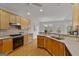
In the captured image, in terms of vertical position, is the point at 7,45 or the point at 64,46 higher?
the point at 64,46

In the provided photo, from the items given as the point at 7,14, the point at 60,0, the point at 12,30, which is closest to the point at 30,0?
the point at 60,0

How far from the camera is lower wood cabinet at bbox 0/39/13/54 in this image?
537 cm

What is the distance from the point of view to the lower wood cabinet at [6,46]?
17.6 feet

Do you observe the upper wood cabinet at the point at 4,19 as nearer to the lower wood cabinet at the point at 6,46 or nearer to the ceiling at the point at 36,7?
the ceiling at the point at 36,7

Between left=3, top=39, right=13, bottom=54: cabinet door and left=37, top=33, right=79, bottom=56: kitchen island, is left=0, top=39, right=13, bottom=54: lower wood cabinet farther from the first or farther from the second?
left=37, top=33, right=79, bottom=56: kitchen island

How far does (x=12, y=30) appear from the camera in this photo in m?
8.27

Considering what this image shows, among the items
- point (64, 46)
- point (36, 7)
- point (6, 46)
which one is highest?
point (36, 7)

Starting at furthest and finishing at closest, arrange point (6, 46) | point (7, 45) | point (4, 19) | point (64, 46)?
point (4, 19)
point (7, 45)
point (6, 46)
point (64, 46)

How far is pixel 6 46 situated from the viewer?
5781 millimetres

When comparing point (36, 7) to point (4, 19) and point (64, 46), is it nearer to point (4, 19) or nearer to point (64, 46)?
point (4, 19)

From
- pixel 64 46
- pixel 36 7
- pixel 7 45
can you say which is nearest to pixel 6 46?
pixel 7 45

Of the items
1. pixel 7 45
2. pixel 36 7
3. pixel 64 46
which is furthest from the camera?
pixel 36 7

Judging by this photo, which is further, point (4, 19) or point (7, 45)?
point (4, 19)

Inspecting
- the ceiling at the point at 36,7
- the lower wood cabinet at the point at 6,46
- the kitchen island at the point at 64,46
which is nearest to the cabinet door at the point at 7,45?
the lower wood cabinet at the point at 6,46
